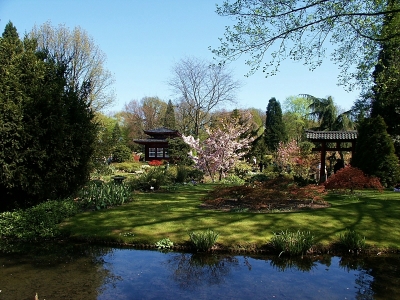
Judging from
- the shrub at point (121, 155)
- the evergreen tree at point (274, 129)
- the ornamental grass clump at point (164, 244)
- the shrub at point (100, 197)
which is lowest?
the ornamental grass clump at point (164, 244)

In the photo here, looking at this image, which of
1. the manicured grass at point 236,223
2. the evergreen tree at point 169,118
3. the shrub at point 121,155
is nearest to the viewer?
the manicured grass at point 236,223

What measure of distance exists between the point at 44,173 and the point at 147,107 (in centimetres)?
4800

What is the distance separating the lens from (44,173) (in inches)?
325

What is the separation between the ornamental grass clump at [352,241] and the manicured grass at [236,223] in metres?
0.29

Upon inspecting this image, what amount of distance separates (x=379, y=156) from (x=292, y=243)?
9.86m

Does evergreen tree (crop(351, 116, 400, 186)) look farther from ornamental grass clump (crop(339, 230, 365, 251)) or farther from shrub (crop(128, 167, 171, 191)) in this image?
shrub (crop(128, 167, 171, 191))

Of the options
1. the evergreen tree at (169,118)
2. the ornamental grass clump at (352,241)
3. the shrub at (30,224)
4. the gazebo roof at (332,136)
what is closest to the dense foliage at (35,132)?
A: the shrub at (30,224)

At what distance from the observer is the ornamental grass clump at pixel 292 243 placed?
6.38 metres

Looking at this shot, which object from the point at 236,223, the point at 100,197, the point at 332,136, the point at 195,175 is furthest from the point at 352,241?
the point at 195,175

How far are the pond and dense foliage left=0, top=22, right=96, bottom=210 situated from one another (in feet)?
5.60

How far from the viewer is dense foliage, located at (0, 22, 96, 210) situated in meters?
7.79

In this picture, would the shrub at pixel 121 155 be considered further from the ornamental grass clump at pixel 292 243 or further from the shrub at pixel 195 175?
the ornamental grass clump at pixel 292 243

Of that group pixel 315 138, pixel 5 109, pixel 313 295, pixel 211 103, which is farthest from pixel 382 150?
pixel 211 103

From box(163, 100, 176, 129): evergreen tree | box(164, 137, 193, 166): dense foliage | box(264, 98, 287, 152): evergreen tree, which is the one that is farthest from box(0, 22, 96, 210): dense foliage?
box(163, 100, 176, 129): evergreen tree
